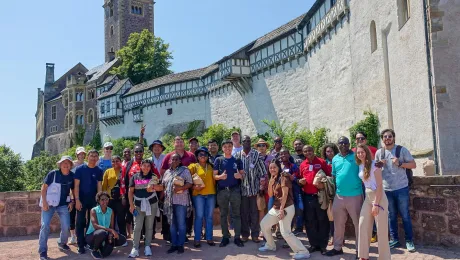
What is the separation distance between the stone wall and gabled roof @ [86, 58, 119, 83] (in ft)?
156

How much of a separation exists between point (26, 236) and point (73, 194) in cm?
275

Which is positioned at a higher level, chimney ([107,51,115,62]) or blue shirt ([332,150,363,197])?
chimney ([107,51,115,62])

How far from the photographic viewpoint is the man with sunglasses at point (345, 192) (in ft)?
19.9

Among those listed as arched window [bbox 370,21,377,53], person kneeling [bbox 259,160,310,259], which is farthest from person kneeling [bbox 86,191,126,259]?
arched window [bbox 370,21,377,53]

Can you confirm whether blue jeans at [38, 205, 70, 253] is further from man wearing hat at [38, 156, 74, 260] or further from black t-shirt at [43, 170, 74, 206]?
black t-shirt at [43, 170, 74, 206]

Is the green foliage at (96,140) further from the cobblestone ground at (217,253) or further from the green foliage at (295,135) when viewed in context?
the cobblestone ground at (217,253)

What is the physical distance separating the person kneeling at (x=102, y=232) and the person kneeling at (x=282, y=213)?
2.49m

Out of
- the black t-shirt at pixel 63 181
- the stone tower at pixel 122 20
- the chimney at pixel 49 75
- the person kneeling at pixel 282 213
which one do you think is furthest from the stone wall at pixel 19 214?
the chimney at pixel 49 75

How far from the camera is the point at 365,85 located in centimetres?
1669

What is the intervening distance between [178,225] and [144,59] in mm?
47505

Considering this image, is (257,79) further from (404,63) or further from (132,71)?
(132,71)

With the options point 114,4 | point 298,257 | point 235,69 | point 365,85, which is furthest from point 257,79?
point 114,4

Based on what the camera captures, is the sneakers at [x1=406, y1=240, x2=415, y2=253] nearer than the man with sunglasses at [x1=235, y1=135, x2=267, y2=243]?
Yes

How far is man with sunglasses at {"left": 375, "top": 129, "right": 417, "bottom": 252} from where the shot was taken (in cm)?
632
